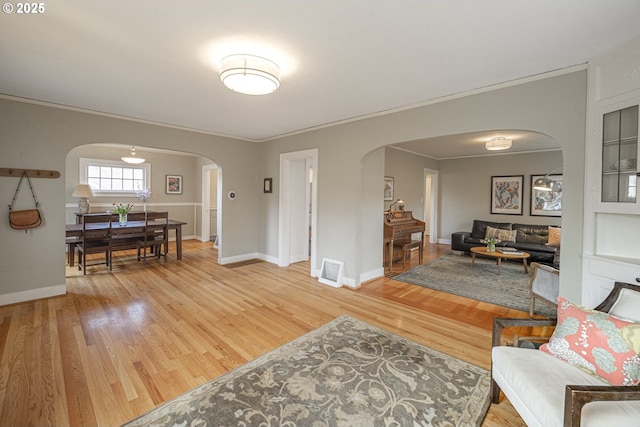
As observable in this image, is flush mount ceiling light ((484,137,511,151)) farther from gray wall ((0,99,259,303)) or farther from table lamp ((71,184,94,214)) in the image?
table lamp ((71,184,94,214))

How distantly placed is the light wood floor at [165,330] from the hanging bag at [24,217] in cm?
97

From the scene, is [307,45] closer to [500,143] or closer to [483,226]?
[500,143]

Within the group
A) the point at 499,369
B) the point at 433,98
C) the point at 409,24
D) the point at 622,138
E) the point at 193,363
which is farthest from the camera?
the point at 433,98

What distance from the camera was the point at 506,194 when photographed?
6.86 meters

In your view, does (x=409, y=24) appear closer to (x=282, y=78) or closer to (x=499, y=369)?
(x=282, y=78)

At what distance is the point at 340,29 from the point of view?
1893 millimetres

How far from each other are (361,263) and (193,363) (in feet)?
8.93

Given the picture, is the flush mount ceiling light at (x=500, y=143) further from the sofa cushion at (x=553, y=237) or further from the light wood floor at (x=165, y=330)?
the light wood floor at (x=165, y=330)

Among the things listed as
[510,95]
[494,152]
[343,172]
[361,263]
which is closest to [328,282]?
[361,263]

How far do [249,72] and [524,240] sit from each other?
21.2ft

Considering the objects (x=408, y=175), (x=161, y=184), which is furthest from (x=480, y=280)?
(x=161, y=184)

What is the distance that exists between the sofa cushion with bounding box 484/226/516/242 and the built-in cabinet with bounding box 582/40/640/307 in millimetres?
4073

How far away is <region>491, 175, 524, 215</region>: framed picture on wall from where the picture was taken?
6.67 m

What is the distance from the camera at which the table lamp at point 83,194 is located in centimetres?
582
